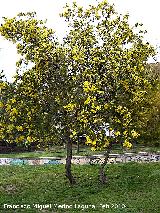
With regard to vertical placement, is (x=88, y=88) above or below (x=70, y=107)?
above

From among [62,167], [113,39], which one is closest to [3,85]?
[113,39]

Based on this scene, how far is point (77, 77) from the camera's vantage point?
17.4 meters

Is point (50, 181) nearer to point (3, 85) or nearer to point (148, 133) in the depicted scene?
point (3, 85)

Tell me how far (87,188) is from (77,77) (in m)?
5.06

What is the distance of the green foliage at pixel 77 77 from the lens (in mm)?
16828

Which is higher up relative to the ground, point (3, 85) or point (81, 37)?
point (81, 37)

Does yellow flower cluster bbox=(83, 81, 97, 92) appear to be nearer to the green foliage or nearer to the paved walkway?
the green foliage

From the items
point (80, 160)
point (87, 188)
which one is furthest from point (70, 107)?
point (80, 160)

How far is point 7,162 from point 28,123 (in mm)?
13612

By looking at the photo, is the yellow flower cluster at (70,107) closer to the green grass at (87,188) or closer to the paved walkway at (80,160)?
the green grass at (87,188)

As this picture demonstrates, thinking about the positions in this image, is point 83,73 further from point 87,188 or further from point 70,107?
point 87,188

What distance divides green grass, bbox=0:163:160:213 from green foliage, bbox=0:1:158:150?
2414 mm

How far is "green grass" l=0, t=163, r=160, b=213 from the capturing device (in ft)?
52.5

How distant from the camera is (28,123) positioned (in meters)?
17.3
